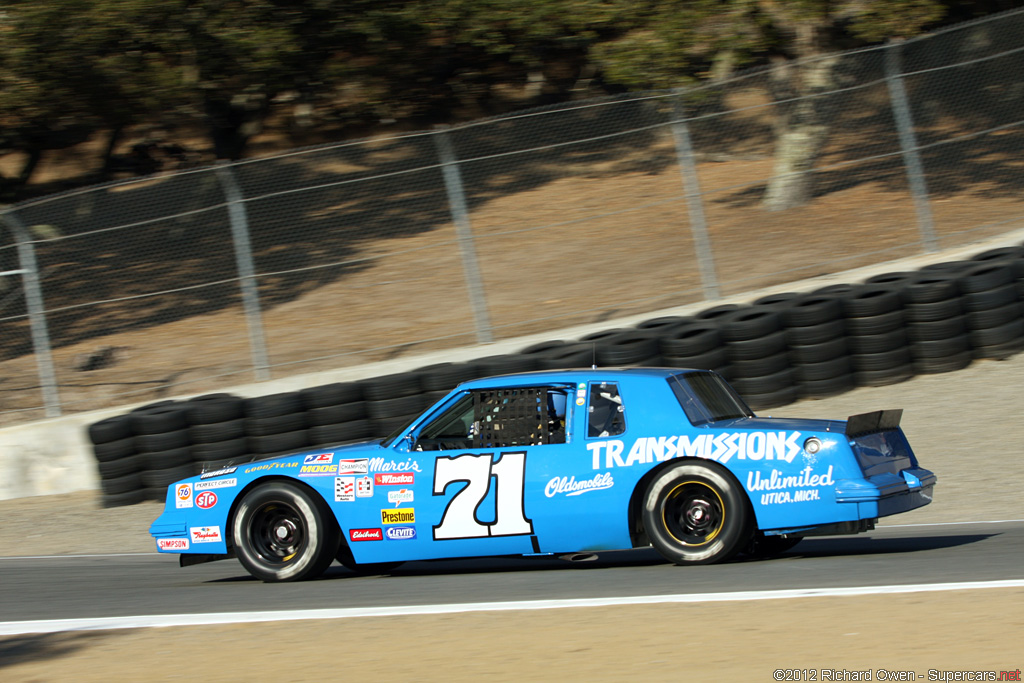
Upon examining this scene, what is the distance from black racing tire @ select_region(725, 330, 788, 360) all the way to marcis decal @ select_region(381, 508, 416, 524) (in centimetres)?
508

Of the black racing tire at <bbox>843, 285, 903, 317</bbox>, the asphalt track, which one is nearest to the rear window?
the asphalt track

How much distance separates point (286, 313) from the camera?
13.1 m

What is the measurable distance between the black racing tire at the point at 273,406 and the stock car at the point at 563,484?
3.38 meters

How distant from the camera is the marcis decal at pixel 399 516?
694 cm

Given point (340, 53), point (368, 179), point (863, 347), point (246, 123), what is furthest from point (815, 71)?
point (246, 123)

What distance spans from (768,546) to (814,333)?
176 inches

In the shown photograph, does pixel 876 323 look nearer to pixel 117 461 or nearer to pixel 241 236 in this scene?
pixel 241 236

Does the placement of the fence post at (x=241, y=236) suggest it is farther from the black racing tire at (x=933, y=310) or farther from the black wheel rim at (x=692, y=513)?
the black wheel rim at (x=692, y=513)

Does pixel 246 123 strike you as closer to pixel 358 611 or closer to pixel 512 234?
pixel 512 234

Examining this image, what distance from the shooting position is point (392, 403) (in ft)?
35.5

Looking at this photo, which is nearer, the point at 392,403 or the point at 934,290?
the point at 392,403

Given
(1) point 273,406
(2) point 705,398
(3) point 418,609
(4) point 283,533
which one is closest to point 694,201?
(1) point 273,406

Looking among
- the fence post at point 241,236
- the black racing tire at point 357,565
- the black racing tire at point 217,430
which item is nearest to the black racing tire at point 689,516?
the black racing tire at point 357,565

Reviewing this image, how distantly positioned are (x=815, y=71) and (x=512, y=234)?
4.34 meters
